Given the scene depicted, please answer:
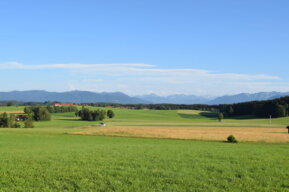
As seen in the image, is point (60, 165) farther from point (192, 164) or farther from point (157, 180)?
point (192, 164)

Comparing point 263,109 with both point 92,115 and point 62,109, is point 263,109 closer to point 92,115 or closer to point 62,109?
point 92,115

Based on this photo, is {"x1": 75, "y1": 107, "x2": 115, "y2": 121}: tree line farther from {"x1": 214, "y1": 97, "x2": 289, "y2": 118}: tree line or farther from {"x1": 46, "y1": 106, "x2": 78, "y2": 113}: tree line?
{"x1": 214, "y1": 97, "x2": 289, "y2": 118}: tree line

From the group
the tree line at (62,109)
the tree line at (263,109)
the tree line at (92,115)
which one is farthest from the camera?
the tree line at (62,109)

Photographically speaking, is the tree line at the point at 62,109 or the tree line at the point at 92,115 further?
the tree line at the point at 62,109

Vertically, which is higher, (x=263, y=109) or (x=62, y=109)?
(x=263, y=109)

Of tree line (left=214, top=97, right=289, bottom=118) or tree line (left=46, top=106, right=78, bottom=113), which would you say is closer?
tree line (left=214, top=97, right=289, bottom=118)

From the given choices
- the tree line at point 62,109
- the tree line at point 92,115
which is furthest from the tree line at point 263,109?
the tree line at point 62,109

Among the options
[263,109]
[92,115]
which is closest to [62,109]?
[92,115]

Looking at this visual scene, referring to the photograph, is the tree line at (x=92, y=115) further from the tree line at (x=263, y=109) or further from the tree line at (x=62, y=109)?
the tree line at (x=263, y=109)

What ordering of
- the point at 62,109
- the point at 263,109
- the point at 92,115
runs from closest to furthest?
1. the point at 92,115
2. the point at 263,109
3. the point at 62,109

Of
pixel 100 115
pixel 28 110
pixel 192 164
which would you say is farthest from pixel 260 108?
pixel 192 164

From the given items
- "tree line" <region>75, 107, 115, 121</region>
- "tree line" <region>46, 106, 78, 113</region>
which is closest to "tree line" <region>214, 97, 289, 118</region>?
"tree line" <region>75, 107, 115, 121</region>

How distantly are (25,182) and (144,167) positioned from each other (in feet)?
18.0

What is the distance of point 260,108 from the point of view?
158750 millimetres
